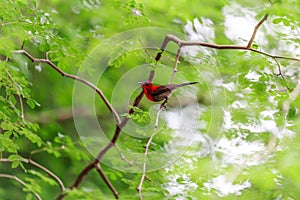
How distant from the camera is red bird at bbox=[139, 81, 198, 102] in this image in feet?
4.10

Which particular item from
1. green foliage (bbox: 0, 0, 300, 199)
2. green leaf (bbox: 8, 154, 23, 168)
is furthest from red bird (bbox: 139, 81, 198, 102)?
green leaf (bbox: 8, 154, 23, 168)

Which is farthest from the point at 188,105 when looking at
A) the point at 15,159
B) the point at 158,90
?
the point at 15,159

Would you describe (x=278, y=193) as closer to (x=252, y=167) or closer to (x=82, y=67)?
(x=252, y=167)

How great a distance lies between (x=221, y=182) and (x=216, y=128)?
0.20 meters

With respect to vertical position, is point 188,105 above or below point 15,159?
above

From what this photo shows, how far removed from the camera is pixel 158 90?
125cm

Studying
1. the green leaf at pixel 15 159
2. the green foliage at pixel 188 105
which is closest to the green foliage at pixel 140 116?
the green foliage at pixel 188 105

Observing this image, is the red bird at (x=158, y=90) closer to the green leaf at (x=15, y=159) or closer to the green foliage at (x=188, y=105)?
the green foliage at (x=188, y=105)

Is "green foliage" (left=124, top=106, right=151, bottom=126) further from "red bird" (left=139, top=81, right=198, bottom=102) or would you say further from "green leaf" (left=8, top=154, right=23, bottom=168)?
"green leaf" (left=8, top=154, right=23, bottom=168)

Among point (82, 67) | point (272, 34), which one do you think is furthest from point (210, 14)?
point (82, 67)

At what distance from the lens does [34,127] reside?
1545 millimetres

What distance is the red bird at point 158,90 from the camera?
1.25 m

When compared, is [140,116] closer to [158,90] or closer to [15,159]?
[158,90]

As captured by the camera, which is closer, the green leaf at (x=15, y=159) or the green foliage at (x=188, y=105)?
the green foliage at (x=188, y=105)
